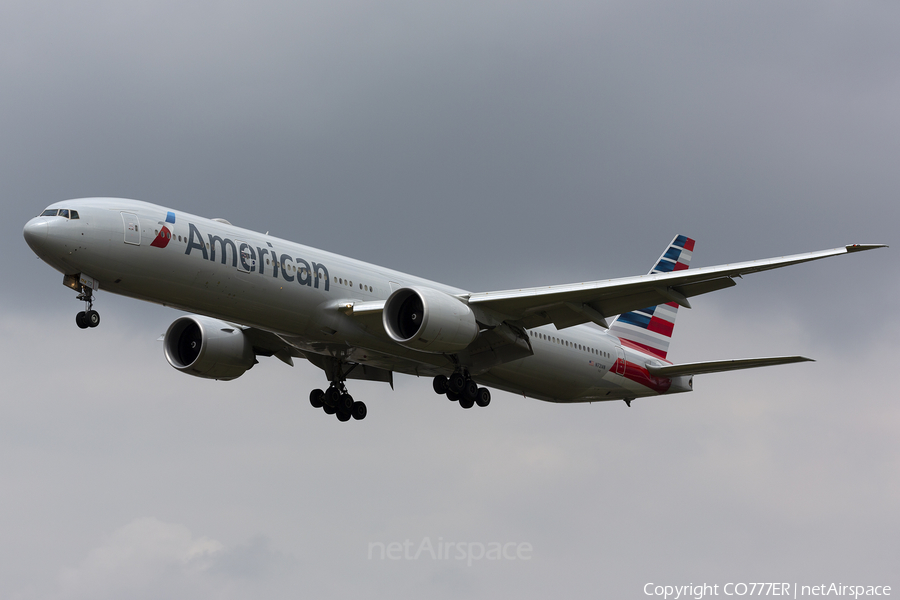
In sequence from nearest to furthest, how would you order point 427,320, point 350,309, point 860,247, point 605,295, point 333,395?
point 860,247 → point 427,320 → point 350,309 → point 605,295 → point 333,395

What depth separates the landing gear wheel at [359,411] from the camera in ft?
128

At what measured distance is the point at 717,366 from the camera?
38.2 metres

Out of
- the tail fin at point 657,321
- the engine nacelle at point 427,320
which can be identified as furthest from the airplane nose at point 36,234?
the tail fin at point 657,321

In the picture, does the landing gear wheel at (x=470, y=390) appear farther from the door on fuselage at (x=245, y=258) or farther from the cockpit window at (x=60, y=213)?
the cockpit window at (x=60, y=213)

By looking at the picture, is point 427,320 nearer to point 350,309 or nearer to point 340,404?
point 350,309

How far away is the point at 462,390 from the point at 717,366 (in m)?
9.70

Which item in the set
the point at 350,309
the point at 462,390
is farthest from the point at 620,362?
the point at 350,309

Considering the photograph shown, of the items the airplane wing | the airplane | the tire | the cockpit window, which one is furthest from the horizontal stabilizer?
the cockpit window

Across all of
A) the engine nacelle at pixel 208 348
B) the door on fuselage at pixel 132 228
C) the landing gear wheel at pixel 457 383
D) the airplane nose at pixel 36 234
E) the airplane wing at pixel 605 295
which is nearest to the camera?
the airplane nose at pixel 36 234

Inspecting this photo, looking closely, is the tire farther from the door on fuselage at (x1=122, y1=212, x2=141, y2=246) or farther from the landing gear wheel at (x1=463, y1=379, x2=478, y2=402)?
the door on fuselage at (x1=122, y1=212, x2=141, y2=246)

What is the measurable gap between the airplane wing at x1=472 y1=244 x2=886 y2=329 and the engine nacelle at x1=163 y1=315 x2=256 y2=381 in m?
9.21

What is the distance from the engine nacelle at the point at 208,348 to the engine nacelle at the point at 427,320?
8.04 metres

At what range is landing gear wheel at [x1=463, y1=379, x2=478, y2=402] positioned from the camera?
35.8 meters

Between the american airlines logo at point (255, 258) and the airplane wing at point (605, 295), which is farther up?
the american airlines logo at point (255, 258)
